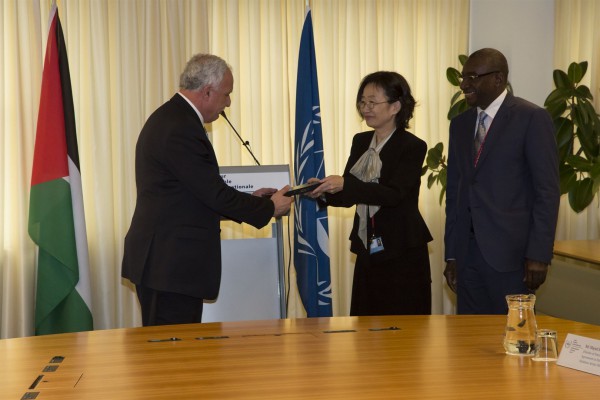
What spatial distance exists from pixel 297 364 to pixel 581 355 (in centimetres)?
72

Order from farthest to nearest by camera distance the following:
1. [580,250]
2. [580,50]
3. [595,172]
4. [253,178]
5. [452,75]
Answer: [580,50] < [452,75] < [595,172] < [580,250] < [253,178]

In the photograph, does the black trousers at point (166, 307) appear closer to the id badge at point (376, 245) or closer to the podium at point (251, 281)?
the id badge at point (376, 245)

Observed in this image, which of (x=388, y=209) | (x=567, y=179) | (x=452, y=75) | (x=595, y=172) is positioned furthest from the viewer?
(x=452, y=75)

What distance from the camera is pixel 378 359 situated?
2.03m

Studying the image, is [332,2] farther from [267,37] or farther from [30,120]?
[30,120]

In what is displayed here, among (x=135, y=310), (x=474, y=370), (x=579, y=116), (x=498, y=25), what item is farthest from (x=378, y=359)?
(x=498, y=25)

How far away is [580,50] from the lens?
6.03 m

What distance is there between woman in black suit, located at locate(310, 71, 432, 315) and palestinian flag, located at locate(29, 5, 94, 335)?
176 centimetres

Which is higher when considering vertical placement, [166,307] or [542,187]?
[542,187]

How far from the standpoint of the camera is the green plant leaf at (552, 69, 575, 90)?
561 cm

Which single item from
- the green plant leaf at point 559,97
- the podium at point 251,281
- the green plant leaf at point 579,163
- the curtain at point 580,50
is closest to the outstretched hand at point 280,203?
the podium at point 251,281

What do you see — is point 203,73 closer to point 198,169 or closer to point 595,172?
point 198,169

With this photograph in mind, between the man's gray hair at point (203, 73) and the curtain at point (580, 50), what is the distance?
12.1 ft

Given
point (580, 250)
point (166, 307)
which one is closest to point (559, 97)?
point (580, 250)
